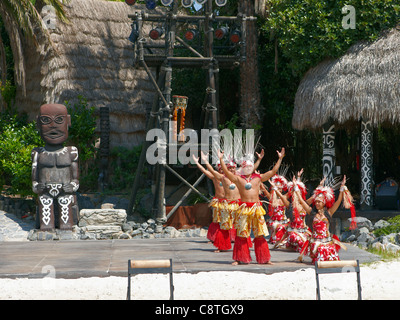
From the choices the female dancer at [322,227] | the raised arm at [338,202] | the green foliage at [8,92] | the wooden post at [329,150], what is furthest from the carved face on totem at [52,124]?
the green foliage at [8,92]

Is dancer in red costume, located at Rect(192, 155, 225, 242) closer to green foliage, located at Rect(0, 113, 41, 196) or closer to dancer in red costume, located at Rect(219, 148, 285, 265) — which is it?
dancer in red costume, located at Rect(219, 148, 285, 265)

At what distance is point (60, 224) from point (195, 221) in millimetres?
2897

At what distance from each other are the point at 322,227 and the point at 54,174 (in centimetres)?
559

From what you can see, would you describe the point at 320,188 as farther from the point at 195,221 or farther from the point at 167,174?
the point at 167,174

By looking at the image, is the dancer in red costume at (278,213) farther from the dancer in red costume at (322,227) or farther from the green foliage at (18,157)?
the green foliage at (18,157)

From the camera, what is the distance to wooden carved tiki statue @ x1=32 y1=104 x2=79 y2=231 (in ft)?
37.6

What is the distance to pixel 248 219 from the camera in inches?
324

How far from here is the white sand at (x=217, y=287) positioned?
6.45 m

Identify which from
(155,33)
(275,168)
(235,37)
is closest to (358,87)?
(235,37)

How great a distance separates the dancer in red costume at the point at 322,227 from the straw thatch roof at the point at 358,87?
162 inches

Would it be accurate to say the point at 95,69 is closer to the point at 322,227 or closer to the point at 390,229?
the point at 390,229

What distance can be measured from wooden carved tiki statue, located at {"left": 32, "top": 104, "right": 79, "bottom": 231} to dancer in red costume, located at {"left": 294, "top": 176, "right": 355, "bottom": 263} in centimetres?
503

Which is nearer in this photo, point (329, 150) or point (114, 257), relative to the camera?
point (114, 257)

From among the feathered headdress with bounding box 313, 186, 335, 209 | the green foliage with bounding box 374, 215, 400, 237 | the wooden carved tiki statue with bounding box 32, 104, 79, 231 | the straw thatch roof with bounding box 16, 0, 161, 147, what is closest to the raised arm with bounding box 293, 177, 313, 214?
the feathered headdress with bounding box 313, 186, 335, 209
